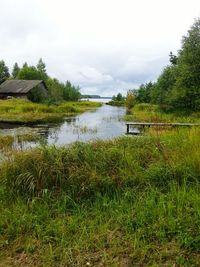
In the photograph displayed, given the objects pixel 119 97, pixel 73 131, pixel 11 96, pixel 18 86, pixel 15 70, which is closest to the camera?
pixel 73 131

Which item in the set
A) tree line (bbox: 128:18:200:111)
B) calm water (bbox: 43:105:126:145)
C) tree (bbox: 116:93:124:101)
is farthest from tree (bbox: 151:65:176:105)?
tree (bbox: 116:93:124:101)

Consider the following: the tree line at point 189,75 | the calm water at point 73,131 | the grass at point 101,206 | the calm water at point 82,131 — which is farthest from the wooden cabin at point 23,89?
the grass at point 101,206

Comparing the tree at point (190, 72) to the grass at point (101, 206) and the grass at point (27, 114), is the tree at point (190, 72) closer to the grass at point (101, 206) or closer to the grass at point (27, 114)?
the grass at point (27, 114)

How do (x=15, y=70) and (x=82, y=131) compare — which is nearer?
(x=82, y=131)

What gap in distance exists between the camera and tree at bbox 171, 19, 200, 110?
82.6 feet

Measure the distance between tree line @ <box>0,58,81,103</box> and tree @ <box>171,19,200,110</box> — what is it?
28107mm

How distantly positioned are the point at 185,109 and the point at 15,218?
81.4 feet

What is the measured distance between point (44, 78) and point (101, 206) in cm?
7109

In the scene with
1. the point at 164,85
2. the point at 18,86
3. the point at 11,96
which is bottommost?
the point at 11,96

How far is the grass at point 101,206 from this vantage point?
3.92m

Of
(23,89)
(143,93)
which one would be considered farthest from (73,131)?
(143,93)

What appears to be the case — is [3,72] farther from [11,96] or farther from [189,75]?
[189,75]

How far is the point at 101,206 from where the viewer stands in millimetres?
5109

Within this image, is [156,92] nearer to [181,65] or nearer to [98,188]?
[181,65]
